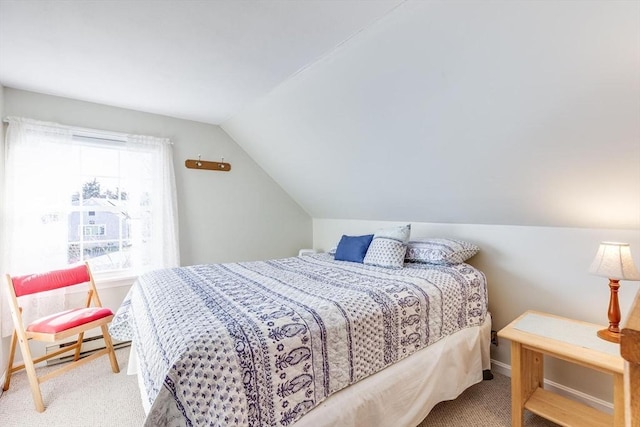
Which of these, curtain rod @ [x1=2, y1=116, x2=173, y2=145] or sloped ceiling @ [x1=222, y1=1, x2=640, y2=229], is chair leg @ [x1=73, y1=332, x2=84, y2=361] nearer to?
curtain rod @ [x1=2, y1=116, x2=173, y2=145]

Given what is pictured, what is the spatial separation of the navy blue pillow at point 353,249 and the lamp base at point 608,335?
1.55 meters

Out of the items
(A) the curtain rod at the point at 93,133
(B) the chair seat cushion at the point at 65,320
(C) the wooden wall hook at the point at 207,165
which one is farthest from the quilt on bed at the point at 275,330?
(A) the curtain rod at the point at 93,133

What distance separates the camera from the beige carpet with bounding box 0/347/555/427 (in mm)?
1789

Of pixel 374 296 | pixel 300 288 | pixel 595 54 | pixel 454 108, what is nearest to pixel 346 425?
pixel 374 296

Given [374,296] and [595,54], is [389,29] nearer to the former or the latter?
[595,54]

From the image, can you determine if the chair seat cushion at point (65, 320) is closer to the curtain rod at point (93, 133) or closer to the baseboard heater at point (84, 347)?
the baseboard heater at point (84, 347)

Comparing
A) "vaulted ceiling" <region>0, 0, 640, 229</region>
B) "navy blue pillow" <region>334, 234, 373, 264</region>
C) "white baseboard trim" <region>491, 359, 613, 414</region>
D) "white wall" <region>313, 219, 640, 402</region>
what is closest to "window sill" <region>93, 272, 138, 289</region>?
"vaulted ceiling" <region>0, 0, 640, 229</region>

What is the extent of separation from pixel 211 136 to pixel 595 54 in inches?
129

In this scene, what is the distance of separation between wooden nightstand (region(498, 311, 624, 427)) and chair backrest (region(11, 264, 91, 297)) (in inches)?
123

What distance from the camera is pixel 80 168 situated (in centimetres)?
276

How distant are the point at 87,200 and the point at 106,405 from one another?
182cm

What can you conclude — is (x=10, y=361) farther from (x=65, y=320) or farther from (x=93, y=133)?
(x=93, y=133)

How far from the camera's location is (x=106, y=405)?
6.43 ft

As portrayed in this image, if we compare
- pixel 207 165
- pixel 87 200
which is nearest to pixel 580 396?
pixel 207 165
